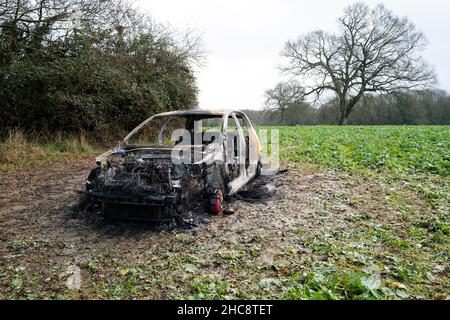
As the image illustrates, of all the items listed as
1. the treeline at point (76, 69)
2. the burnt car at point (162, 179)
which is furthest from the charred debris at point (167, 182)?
the treeline at point (76, 69)

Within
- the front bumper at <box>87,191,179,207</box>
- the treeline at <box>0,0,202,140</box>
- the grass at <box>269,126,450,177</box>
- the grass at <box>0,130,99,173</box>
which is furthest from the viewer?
the treeline at <box>0,0,202,140</box>

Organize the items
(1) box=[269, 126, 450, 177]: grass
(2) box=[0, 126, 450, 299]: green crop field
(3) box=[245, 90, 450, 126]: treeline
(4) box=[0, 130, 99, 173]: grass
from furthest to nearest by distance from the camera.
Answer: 1. (3) box=[245, 90, 450, 126]: treeline
2. (4) box=[0, 130, 99, 173]: grass
3. (1) box=[269, 126, 450, 177]: grass
4. (2) box=[0, 126, 450, 299]: green crop field

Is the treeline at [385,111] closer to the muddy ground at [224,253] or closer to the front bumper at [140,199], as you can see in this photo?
the muddy ground at [224,253]

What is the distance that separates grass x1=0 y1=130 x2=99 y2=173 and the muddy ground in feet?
11.7

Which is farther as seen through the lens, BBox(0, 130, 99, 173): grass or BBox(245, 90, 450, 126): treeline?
BBox(245, 90, 450, 126): treeline

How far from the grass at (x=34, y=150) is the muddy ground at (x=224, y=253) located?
11.7 ft

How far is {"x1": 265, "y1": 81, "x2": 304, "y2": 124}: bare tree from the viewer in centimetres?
3922

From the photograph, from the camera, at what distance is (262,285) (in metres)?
2.98

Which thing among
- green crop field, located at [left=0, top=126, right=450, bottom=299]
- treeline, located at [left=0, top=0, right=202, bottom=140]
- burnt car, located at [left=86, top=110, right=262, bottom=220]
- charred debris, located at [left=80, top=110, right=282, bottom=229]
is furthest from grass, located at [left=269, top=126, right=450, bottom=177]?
treeline, located at [left=0, top=0, right=202, bottom=140]

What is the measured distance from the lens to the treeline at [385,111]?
38.6 metres

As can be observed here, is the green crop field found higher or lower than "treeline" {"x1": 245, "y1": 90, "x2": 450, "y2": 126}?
lower

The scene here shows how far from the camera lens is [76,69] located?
1143 cm

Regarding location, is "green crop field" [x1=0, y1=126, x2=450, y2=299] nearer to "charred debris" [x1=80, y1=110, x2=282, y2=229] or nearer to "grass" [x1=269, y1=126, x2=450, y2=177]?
"charred debris" [x1=80, y1=110, x2=282, y2=229]
